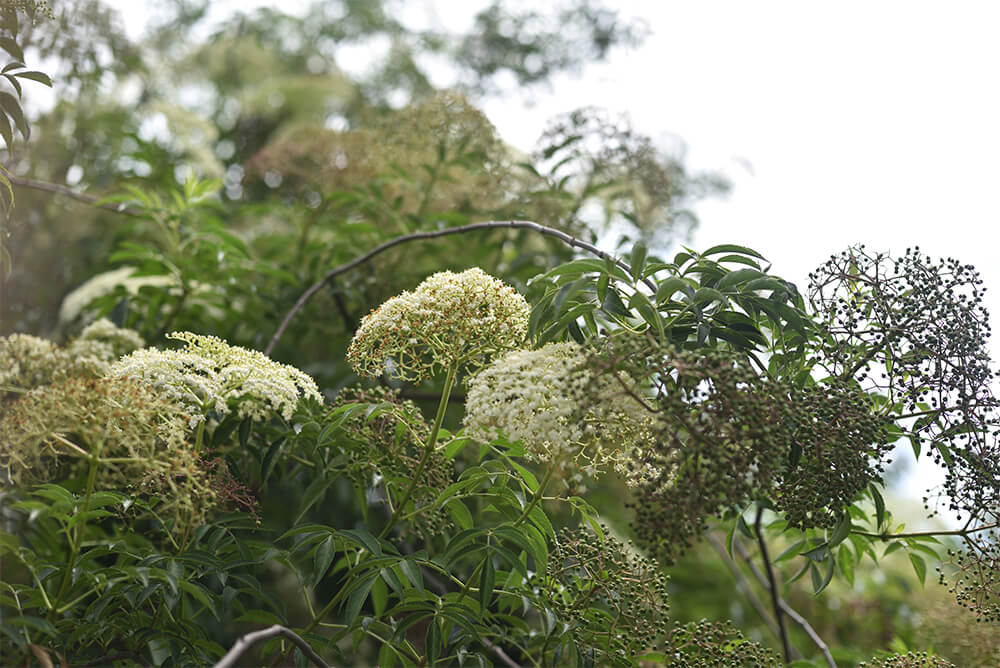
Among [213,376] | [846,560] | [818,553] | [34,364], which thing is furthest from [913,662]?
[34,364]

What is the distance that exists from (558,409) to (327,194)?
128 cm

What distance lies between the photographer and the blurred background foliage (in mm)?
1954

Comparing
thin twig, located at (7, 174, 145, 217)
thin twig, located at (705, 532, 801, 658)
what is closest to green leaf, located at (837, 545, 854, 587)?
thin twig, located at (705, 532, 801, 658)

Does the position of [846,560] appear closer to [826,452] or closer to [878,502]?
[878,502]

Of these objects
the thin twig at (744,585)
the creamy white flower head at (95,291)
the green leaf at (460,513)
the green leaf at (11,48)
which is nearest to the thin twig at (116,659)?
the green leaf at (460,513)

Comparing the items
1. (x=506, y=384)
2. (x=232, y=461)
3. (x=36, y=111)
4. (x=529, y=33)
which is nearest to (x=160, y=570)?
(x=232, y=461)

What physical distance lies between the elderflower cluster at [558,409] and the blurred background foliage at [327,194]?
0.79 meters

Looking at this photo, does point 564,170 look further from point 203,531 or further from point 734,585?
point 734,585

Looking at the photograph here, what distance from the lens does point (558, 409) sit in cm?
95

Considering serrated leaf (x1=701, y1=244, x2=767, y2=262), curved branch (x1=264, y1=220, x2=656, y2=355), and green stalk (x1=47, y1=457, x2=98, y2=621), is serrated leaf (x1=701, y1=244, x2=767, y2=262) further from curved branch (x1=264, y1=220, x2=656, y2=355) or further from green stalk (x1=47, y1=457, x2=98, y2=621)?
green stalk (x1=47, y1=457, x2=98, y2=621)

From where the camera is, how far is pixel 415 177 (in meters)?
2.25

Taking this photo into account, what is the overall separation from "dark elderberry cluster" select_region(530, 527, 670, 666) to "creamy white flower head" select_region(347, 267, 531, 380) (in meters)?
0.31

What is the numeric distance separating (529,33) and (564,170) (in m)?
1.16

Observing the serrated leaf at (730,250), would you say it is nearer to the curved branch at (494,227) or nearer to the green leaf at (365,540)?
the curved branch at (494,227)
